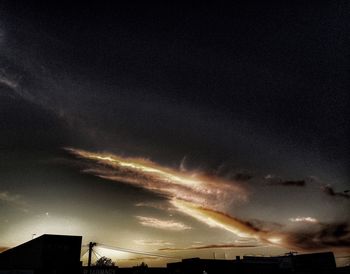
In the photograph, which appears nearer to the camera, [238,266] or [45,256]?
[45,256]

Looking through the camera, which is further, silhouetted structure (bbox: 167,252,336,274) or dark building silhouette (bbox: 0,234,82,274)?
silhouetted structure (bbox: 167,252,336,274)

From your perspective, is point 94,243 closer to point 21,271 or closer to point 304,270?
point 21,271

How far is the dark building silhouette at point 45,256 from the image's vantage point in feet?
158

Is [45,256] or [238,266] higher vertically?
[45,256]

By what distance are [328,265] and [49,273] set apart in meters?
59.5

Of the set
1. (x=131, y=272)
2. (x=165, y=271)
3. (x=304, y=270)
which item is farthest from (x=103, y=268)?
(x=304, y=270)

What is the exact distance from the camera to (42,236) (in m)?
49.9

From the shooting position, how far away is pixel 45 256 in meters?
48.5

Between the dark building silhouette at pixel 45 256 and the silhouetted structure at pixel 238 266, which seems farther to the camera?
the silhouetted structure at pixel 238 266

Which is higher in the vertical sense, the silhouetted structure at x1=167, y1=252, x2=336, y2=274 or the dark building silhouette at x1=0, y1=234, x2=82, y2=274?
the dark building silhouette at x1=0, y1=234, x2=82, y2=274

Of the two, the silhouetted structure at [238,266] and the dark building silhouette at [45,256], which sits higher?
the dark building silhouette at [45,256]

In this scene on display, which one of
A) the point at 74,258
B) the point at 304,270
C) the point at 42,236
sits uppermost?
the point at 42,236

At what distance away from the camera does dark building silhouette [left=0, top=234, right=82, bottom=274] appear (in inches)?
1891

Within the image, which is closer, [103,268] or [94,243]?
[94,243]
